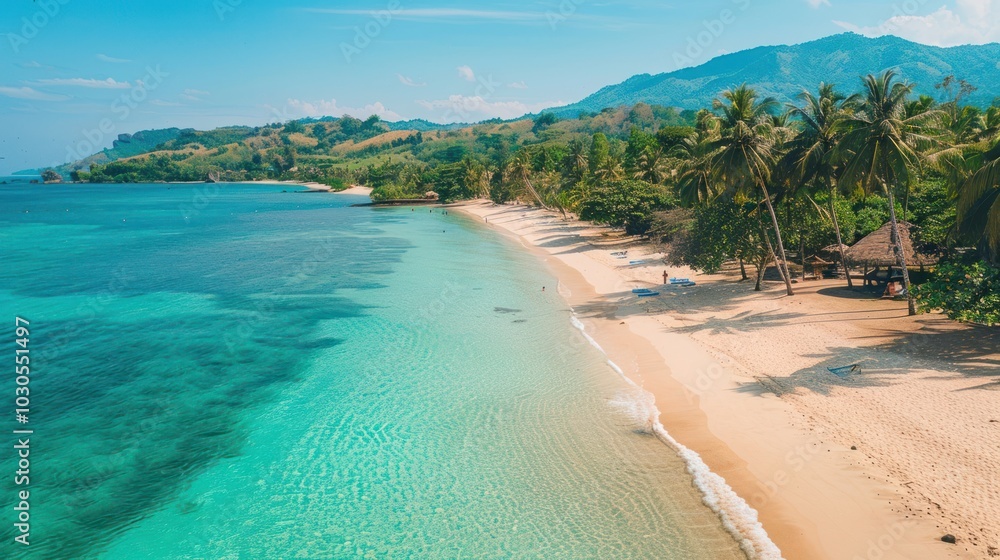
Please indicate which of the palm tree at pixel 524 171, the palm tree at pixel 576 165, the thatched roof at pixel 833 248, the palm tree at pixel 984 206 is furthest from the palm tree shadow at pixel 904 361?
the palm tree at pixel 524 171

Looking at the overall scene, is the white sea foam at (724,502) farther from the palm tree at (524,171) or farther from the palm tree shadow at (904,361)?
the palm tree at (524,171)

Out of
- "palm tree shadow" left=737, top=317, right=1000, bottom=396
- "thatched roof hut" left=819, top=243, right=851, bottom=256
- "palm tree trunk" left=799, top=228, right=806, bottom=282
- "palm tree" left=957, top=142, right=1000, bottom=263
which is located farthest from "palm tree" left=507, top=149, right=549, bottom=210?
"palm tree" left=957, top=142, right=1000, bottom=263

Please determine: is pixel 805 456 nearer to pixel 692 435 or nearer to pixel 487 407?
pixel 692 435

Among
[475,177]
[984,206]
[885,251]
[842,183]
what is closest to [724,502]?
[984,206]

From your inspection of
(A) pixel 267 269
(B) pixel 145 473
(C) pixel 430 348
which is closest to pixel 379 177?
(A) pixel 267 269

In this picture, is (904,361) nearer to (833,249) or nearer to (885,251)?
(885,251)

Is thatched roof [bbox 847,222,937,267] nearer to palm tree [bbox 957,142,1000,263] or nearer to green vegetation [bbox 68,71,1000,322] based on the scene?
green vegetation [bbox 68,71,1000,322]
